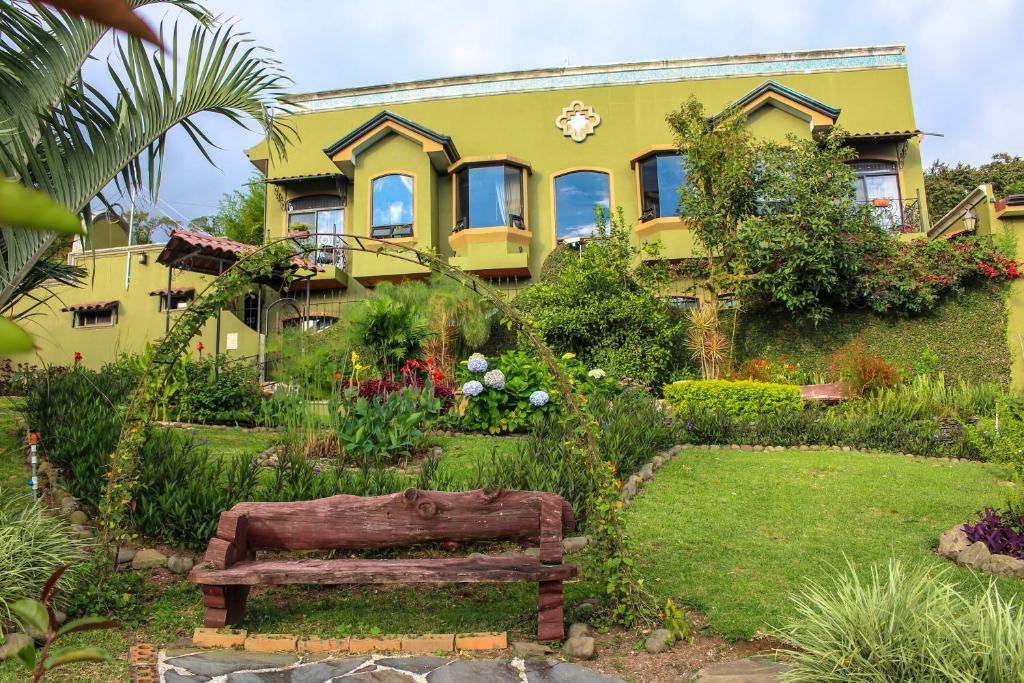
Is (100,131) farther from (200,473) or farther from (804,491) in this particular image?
(804,491)

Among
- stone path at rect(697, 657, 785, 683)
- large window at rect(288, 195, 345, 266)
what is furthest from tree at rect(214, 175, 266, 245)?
stone path at rect(697, 657, 785, 683)

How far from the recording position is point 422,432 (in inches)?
352

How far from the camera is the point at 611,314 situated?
13594mm

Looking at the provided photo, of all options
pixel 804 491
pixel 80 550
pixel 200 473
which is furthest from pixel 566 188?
pixel 80 550

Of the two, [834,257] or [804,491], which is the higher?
[834,257]

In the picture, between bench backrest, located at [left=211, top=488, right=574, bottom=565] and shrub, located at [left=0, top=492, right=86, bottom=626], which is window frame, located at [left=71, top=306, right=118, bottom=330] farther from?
bench backrest, located at [left=211, top=488, right=574, bottom=565]

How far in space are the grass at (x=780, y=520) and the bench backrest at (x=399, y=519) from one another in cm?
121

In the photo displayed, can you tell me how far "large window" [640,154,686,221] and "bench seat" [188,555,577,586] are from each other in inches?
582

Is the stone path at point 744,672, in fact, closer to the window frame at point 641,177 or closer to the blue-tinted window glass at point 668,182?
the window frame at point 641,177

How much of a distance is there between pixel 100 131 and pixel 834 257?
41.2 ft

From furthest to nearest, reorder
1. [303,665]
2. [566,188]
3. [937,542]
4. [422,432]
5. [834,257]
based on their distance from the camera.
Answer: [566,188] → [834,257] → [422,432] → [937,542] → [303,665]

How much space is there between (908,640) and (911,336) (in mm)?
12220

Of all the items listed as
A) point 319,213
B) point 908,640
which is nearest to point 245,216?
point 319,213

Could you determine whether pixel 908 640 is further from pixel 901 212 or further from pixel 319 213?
pixel 319 213
